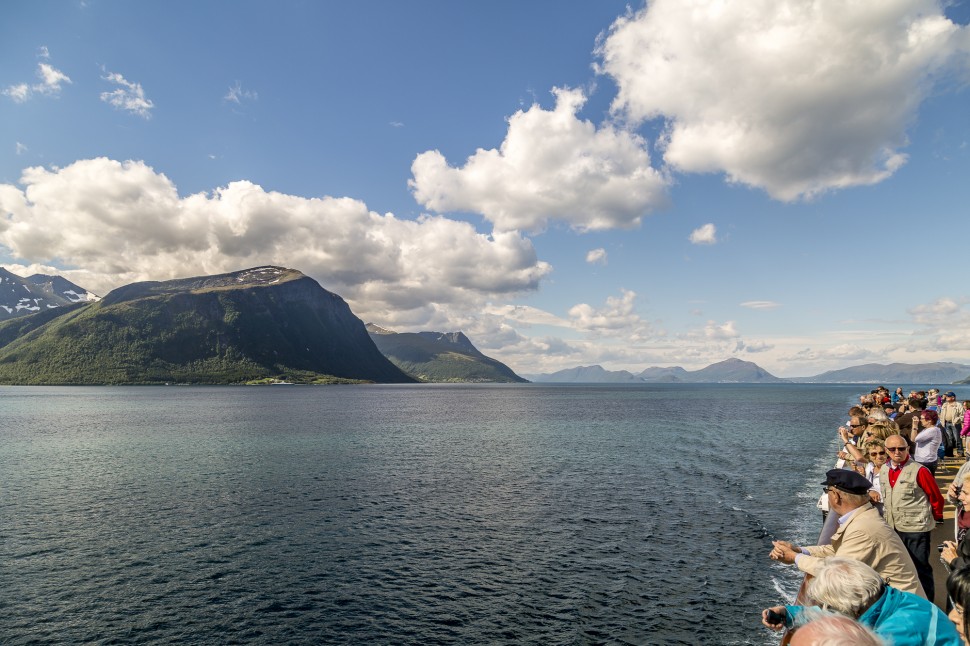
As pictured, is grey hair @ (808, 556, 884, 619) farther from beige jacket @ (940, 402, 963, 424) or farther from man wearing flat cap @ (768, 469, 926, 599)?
beige jacket @ (940, 402, 963, 424)

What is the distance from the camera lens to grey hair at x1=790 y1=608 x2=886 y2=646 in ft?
12.7

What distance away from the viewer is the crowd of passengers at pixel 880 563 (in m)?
4.99

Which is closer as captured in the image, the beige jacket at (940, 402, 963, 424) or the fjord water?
the fjord water

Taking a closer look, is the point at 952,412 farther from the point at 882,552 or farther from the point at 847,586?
the point at 847,586

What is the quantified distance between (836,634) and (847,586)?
1.72 m

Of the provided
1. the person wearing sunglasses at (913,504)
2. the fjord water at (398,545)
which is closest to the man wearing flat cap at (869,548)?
the person wearing sunglasses at (913,504)

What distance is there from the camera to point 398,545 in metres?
24.7

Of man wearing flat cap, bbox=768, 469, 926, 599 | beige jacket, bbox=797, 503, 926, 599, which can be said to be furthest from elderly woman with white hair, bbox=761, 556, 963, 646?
Result: beige jacket, bbox=797, 503, 926, 599

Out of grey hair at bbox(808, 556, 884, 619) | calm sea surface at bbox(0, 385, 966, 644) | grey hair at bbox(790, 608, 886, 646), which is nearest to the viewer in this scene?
grey hair at bbox(790, 608, 886, 646)

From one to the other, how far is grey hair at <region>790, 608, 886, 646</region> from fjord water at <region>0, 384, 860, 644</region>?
14.1 metres

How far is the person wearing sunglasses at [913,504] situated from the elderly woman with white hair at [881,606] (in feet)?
25.2

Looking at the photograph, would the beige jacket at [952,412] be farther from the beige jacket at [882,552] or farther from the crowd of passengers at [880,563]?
the beige jacket at [882,552]

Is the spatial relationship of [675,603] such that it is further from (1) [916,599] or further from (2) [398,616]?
(1) [916,599]

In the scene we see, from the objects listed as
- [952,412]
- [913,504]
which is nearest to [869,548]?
[913,504]
